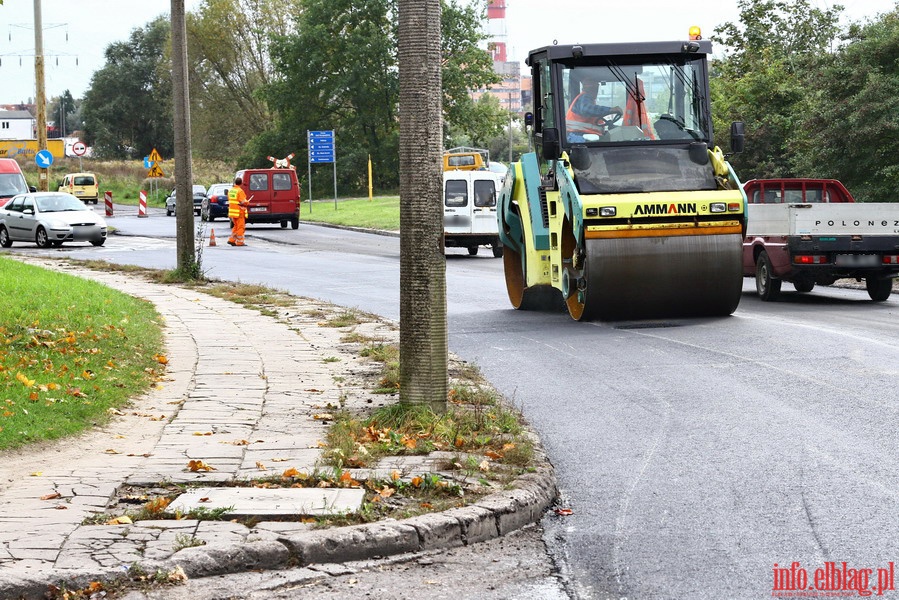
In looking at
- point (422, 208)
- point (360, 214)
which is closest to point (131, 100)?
point (360, 214)

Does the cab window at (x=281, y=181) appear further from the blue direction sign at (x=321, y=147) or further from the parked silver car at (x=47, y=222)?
the blue direction sign at (x=321, y=147)

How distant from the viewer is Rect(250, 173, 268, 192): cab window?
45156mm

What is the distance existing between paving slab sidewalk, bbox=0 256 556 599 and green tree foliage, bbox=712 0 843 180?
25.9m

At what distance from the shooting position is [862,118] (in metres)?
29.1

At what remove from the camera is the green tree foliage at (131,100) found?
107 m

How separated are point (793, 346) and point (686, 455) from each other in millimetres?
5227

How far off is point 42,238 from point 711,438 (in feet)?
97.2

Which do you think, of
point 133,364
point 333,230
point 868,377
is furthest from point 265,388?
point 333,230

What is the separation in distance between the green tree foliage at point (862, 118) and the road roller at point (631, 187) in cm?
1454

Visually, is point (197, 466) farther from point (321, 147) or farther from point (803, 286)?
point (321, 147)

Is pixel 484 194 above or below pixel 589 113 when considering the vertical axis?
below

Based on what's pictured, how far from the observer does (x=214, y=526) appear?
5.71 metres

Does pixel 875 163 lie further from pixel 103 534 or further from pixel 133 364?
pixel 103 534

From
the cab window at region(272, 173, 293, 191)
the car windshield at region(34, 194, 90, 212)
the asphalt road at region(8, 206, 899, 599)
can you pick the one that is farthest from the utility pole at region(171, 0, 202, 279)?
the cab window at region(272, 173, 293, 191)
